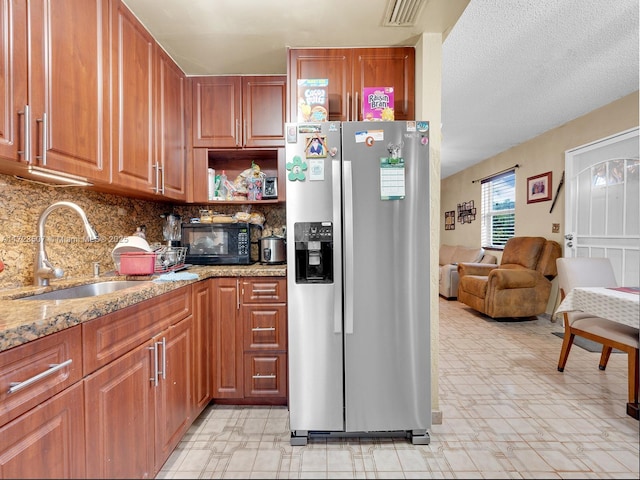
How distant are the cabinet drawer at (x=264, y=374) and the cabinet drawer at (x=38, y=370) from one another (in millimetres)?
1153

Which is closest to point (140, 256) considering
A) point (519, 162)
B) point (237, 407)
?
point (237, 407)

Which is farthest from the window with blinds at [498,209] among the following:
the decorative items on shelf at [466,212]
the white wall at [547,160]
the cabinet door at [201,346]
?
the cabinet door at [201,346]

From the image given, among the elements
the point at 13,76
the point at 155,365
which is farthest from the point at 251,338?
the point at 13,76

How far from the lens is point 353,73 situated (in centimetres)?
196

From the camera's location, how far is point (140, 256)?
1.65 metres

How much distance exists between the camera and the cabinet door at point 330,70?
6.42 ft

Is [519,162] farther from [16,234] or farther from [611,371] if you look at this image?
[16,234]

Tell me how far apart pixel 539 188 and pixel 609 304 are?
306cm

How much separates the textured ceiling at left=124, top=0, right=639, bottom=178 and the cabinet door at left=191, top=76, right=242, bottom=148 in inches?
4.1

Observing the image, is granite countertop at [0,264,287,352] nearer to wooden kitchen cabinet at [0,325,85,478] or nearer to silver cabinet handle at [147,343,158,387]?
wooden kitchen cabinet at [0,325,85,478]

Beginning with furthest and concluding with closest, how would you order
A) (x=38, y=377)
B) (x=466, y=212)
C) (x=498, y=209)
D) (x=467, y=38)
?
(x=466, y=212)
(x=498, y=209)
(x=467, y=38)
(x=38, y=377)

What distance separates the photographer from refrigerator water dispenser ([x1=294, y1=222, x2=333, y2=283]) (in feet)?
5.27

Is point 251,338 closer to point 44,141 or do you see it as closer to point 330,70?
point 44,141

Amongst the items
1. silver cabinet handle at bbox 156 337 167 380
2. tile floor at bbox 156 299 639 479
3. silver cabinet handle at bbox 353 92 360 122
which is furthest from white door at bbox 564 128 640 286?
silver cabinet handle at bbox 156 337 167 380
